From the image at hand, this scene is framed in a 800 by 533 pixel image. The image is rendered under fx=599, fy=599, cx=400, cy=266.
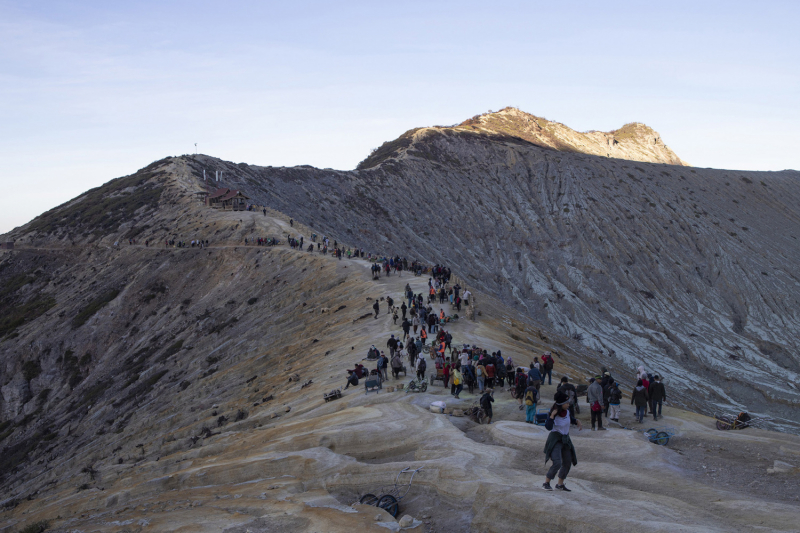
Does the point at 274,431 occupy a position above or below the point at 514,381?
below

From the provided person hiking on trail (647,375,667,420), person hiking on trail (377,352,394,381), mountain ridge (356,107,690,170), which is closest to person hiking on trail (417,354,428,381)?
person hiking on trail (377,352,394,381)

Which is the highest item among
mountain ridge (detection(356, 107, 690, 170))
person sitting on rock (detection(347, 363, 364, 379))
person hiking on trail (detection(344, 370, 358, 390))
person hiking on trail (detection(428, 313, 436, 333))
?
mountain ridge (detection(356, 107, 690, 170))

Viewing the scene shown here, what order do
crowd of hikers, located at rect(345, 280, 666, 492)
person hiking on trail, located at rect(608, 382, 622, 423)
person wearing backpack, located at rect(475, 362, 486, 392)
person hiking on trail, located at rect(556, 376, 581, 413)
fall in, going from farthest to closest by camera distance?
person wearing backpack, located at rect(475, 362, 486, 392) < person hiking on trail, located at rect(608, 382, 622, 423) < person hiking on trail, located at rect(556, 376, 581, 413) < crowd of hikers, located at rect(345, 280, 666, 492)

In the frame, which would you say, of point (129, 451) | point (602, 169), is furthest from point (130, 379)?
point (602, 169)

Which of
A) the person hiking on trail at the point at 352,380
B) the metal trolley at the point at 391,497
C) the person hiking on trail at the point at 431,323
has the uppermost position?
the person hiking on trail at the point at 431,323

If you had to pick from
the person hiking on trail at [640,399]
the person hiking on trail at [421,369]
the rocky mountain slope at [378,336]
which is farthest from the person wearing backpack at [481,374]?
the person hiking on trail at [640,399]

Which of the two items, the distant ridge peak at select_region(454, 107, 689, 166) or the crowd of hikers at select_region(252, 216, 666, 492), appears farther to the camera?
the distant ridge peak at select_region(454, 107, 689, 166)

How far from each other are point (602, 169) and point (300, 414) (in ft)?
271

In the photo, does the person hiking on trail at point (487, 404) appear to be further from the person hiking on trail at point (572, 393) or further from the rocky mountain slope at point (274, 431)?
the person hiking on trail at point (572, 393)

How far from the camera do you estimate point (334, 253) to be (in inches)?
1967

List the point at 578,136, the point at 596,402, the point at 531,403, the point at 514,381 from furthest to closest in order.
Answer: the point at 578,136 → the point at 514,381 → the point at 531,403 → the point at 596,402

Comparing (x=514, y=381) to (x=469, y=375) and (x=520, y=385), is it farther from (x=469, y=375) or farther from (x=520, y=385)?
(x=469, y=375)

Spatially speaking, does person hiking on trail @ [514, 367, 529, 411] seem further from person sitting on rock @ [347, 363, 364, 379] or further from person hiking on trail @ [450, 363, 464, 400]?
person sitting on rock @ [347, 363, 364, 379]

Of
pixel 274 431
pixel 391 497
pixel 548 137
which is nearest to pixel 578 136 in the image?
pixel 548 137
